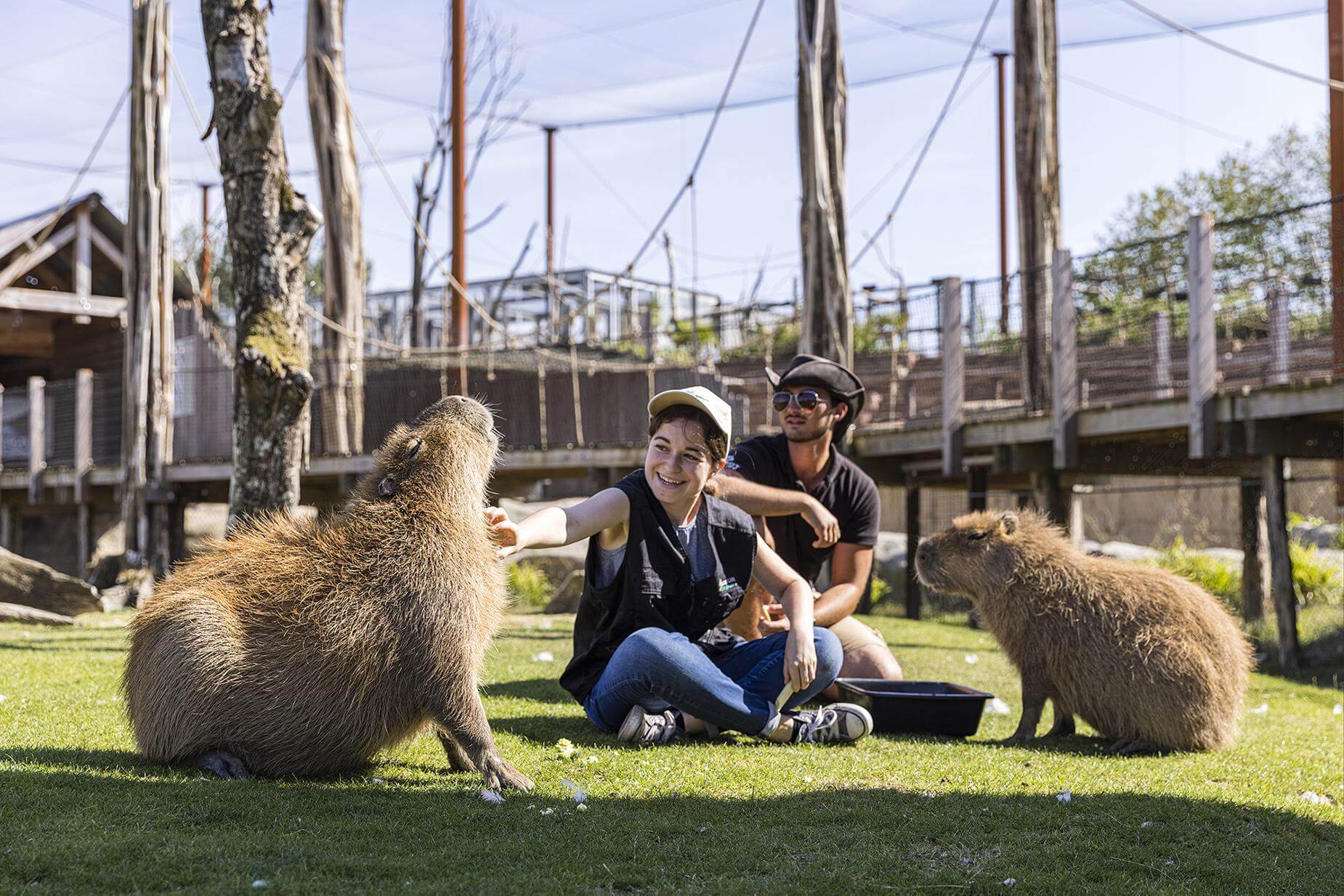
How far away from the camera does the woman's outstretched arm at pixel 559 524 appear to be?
150 inches

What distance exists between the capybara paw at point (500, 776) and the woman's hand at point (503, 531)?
64 centimetres

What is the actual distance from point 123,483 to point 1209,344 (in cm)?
1238

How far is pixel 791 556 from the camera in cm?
586

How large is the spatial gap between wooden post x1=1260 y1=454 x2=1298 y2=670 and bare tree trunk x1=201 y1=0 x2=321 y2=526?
747 cm

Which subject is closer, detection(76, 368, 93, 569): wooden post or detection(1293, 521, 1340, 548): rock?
detection(76, 368, 93, 569): wooden post

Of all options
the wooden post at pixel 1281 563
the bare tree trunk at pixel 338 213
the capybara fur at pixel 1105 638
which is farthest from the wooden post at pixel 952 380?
the bare tree trunk at pixel 338 213

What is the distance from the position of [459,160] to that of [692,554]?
618 inches

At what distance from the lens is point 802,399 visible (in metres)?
5.73

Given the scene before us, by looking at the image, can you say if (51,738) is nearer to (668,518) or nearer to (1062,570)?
(668,518)

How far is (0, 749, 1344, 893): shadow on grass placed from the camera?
112 inches

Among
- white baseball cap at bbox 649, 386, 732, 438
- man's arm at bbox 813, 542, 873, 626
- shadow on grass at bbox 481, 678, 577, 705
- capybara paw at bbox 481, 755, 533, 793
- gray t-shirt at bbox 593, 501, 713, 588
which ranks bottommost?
shadow on grass at bbox 481, 678, 577, 705

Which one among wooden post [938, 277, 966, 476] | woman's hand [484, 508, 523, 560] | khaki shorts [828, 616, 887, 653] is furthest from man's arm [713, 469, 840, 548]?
wooden post [938, 277, 966, 476]

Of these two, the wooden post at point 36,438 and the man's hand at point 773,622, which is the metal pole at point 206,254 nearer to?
the wooden post at point 36,438

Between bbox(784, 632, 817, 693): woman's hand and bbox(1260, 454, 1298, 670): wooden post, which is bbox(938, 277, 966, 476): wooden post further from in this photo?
bbox(784, 632, 817, 693): woman's hand
